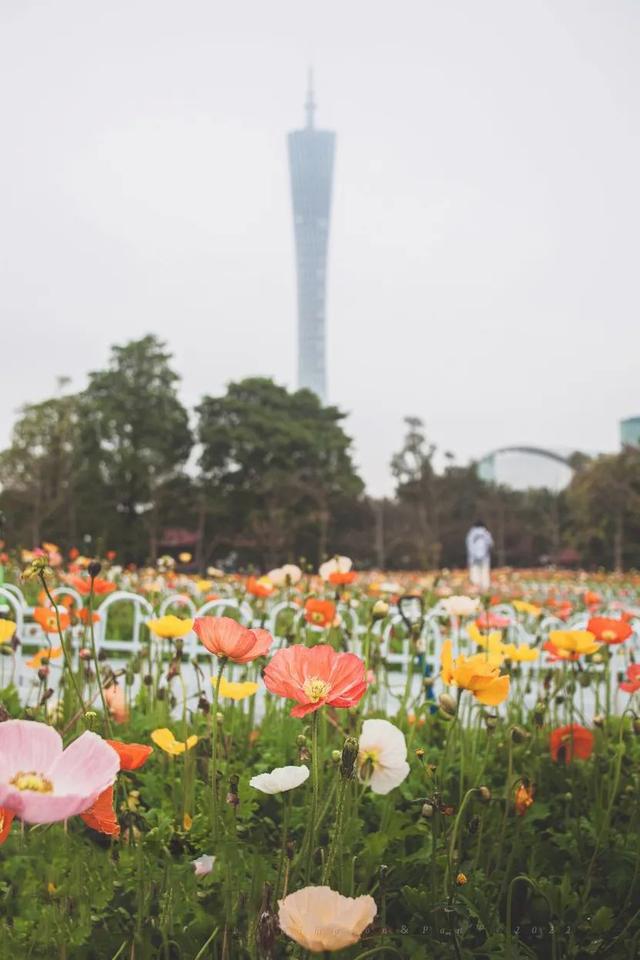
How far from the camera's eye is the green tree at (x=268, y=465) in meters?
21.2

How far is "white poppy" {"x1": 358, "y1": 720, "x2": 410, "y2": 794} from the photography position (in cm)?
133

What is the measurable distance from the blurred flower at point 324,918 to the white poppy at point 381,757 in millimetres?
542

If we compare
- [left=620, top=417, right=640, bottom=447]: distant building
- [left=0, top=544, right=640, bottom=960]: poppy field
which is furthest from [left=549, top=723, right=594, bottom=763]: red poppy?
[left=620, top=417, right=640, bottom=447]: distant building

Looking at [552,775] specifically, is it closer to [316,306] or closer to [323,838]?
[323,838]

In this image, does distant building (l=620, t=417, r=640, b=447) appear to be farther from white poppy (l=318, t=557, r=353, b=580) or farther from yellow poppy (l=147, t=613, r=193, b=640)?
yellow poppy (l=147, t=613, r=193, b=640)

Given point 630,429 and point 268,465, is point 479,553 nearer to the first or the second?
point 268,465

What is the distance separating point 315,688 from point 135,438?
21.9 m

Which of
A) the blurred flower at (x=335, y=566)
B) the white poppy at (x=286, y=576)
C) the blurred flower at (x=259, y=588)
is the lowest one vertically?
the blurred flower at (x=259, y=588)

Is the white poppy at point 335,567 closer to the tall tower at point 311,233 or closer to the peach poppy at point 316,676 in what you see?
the peach poppy at point 316,676

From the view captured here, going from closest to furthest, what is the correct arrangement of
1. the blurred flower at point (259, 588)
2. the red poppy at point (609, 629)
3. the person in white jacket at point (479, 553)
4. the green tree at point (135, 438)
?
the red poppy at point (609, 629), the blurred flower at point (259, 588), the person in white jacket at point (479, 553), the green tree at point (135, 438)

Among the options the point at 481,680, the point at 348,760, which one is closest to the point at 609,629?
the point at 481,680

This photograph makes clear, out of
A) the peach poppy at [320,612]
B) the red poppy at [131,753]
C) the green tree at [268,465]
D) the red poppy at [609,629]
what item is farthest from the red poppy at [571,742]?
the green tree at [268,465]

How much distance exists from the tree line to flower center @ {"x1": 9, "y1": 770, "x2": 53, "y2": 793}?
18.2 metres

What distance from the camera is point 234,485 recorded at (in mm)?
23016
